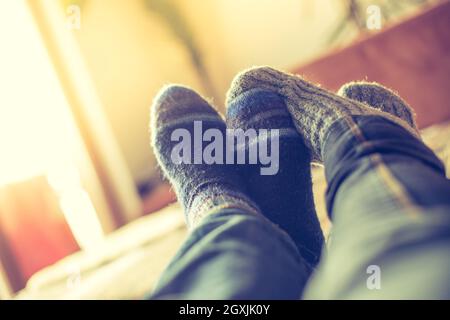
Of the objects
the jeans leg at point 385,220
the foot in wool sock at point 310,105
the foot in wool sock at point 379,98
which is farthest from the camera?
the foot in wool sock at point 379,98

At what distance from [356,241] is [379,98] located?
597 millimetres

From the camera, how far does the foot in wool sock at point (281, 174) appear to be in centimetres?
72

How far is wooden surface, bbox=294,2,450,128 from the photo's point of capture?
1396 mm

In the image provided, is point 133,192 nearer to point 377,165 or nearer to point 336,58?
point 336,58

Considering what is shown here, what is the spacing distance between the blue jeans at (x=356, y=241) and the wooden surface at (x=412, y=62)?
102 centimetres

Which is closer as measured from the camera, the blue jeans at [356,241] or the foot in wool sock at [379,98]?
the blue jeans at [356,241]

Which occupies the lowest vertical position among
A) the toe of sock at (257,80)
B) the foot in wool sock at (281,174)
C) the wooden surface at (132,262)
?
the wooden surface at (132,262)

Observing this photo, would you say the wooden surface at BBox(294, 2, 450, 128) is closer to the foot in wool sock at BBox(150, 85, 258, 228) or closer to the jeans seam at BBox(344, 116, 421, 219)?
the foot in wool sock at BBox(150, 85, 258, 228)

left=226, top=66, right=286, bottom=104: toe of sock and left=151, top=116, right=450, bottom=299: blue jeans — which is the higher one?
left=226, top=66, right=286, bottom=104: toe of sock

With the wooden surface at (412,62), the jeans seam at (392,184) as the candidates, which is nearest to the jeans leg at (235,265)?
the jeans seam at (392,184)

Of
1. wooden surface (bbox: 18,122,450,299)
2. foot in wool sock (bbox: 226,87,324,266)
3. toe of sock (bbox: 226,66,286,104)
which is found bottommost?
wooden surface (bbox: 18,122,450,299)

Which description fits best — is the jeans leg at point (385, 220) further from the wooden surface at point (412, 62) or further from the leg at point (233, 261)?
the wooden surface at point (412, 62)

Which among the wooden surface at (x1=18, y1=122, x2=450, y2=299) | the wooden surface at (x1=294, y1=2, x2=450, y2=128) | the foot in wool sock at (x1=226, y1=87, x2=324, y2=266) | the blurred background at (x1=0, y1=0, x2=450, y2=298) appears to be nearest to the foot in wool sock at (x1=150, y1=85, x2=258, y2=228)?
the foot in wool sock at (x1=226, y1=87, x2=324, y2=266)

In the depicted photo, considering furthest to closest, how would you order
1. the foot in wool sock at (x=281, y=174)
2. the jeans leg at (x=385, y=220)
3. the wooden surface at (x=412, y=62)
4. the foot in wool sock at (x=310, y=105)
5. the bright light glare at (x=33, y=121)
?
the bright light glare at (x=33, y=121)
the wooden surface at (x=412, y=62)
the foot in wool sock at (x=281, y=174)
the foot in wool sock at (x=310, y=105)
the jeans leg at (x=385, y=220)
